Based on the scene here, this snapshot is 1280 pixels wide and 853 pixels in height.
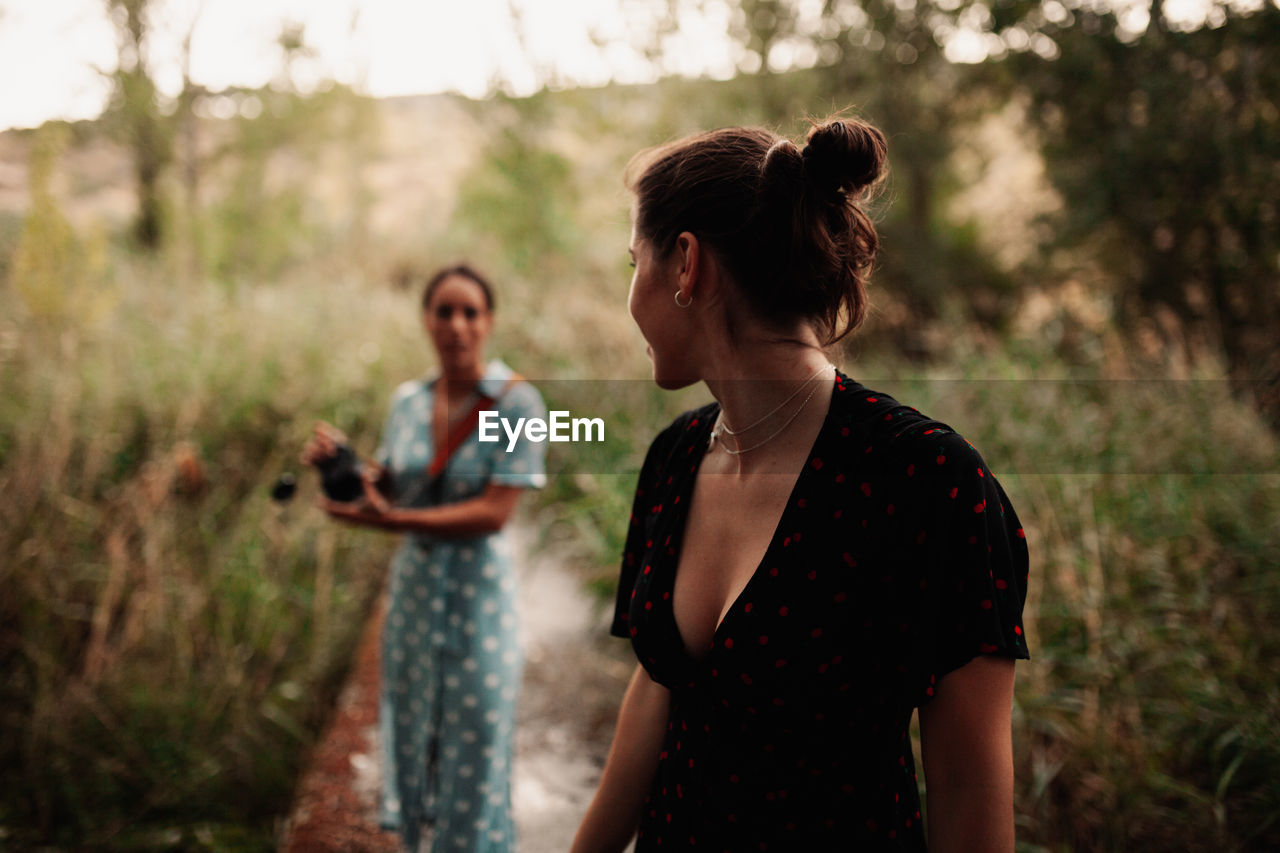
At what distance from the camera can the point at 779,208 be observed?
985mm

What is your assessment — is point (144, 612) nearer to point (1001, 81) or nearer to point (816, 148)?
point (816, 148)

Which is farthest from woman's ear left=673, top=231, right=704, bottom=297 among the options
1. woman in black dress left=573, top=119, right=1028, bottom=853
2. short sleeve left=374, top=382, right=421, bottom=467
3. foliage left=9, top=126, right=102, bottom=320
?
foliage left=9, top=126, right=102, bottom=320

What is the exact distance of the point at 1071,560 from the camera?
278 centimetres

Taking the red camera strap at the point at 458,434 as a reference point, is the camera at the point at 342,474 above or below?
below

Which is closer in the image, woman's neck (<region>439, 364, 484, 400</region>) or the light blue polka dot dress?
the light blue polka dot dress

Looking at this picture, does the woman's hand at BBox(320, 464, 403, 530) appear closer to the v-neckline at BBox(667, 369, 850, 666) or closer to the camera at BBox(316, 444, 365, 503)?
the camera at BBox(316, 444, 365, 503)

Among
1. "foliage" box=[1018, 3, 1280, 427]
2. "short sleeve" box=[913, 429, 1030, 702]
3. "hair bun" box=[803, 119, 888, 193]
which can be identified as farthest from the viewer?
"foliage" box=[1018, 3, 1280, 427]

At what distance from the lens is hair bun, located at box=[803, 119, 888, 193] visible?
0.94 metres

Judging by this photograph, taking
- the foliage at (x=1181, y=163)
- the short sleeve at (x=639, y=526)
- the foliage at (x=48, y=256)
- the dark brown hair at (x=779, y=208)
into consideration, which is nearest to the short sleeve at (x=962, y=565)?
the dark brown hair at (x=779, y=208)

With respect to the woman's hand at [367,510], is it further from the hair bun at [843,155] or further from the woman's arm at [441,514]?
the hair bun at [843,155]

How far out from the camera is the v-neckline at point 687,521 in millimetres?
941

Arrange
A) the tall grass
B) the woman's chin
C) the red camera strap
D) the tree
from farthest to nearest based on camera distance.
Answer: the tree → the tall grass → the red camera strap → the woman's chin

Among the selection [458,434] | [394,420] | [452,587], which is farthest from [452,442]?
[452,587]

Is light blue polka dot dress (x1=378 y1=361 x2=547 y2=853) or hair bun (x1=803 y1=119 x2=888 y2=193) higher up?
hair bun (x1=803 y1=119 x2=888 y2=193)
